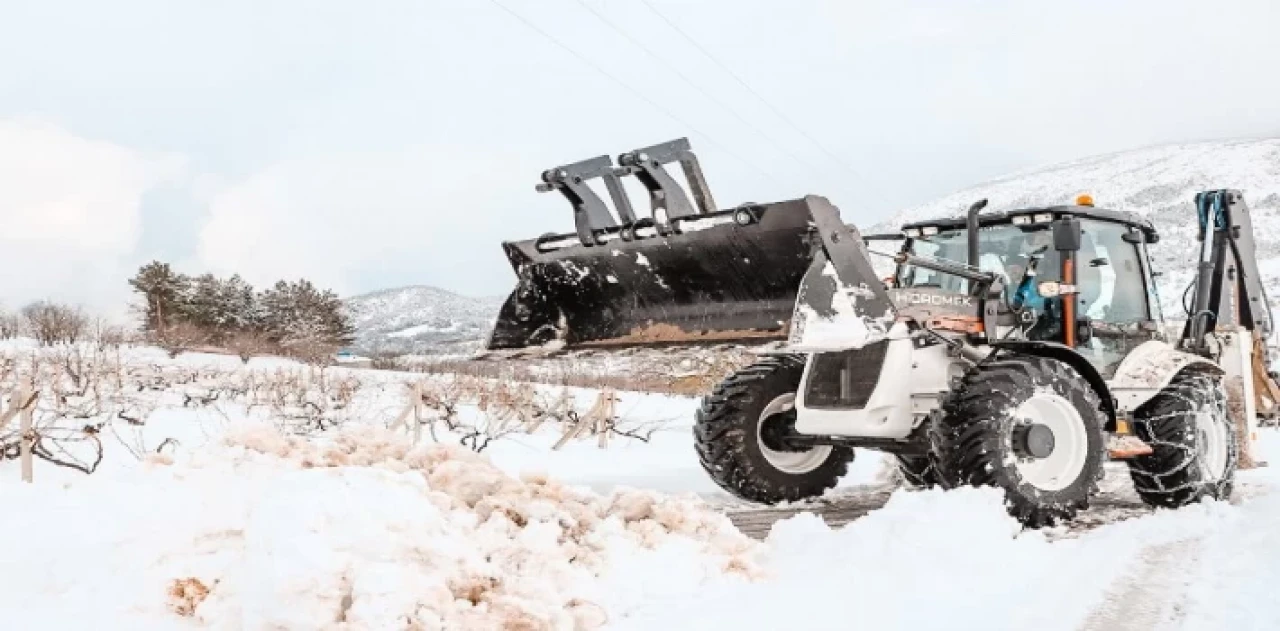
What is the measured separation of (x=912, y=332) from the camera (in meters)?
5.86

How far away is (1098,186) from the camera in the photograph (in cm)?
16912

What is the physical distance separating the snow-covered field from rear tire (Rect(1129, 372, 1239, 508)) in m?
1.06

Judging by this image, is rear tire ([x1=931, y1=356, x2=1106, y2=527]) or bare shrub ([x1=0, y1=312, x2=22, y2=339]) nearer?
rear tire ([x1=931, y1=356, x2=1106, y2=527])

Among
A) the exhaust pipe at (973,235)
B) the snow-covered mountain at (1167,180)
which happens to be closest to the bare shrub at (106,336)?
the exhaust pipe at (973,235)

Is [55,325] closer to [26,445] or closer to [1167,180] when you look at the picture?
[26,445]

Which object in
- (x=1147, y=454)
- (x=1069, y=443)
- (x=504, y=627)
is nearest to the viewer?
(x=504, y=627)

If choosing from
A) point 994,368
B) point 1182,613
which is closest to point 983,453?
point 994,368

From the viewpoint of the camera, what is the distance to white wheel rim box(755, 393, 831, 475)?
6.99 meters

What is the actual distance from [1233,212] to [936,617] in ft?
20.2

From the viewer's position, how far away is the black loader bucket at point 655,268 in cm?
538

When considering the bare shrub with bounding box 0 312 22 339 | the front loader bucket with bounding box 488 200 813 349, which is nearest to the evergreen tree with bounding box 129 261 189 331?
the bare shrub with bounding box 0 312 22 339

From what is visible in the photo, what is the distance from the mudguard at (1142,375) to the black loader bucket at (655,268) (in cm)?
295

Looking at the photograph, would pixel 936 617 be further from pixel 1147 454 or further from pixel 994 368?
pixel 1147 454

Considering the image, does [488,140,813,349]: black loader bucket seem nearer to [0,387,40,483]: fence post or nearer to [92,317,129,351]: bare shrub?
[0,387,40,483]: fence post
